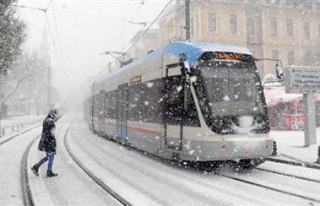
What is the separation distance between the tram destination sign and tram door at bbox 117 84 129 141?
20.2 feet

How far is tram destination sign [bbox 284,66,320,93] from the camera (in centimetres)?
1708

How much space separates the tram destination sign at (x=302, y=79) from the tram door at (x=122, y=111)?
6171mm

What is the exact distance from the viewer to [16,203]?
847 centimetres

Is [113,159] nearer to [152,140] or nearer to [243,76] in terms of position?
[152,140]

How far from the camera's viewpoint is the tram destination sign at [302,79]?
56.0 feet

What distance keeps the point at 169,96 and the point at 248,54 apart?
2421 millimetres

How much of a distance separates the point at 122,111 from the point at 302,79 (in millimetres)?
7093

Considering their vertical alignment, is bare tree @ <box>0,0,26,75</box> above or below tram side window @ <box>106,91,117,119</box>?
above

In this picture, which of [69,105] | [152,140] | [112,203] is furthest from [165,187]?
[69,105]

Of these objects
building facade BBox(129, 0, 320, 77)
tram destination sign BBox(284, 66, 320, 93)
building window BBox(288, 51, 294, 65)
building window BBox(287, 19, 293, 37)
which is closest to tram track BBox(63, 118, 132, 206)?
tram destination sign BBox(284, 66, 320, 93)

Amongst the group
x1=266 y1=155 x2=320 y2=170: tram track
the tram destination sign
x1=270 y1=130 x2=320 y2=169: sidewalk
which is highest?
the tram destination sign

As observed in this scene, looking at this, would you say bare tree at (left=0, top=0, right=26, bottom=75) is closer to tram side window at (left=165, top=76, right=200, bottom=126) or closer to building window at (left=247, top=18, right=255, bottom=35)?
tram side window at (left=165, top=76, right=200, bottom=126)

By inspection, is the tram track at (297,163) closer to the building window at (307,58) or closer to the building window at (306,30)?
the building window at (307,58)

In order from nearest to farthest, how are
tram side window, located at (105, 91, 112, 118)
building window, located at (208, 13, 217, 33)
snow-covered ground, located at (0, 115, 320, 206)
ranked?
snow-covered ground, located at (0, 115, 320, 206)
tram side window, located at (105, 91, 112, 118)
building window, located at (208, 13, 217, 33)
